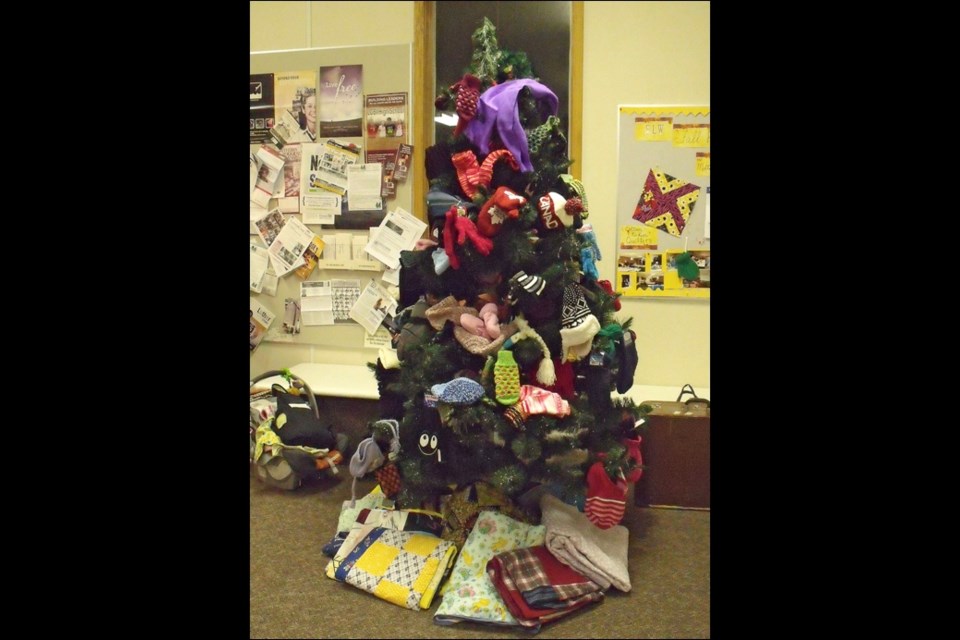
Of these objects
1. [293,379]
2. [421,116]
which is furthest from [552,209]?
[293,379]

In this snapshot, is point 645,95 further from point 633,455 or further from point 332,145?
point 633,455

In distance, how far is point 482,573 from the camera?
1.60 m

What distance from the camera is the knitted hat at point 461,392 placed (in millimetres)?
1627

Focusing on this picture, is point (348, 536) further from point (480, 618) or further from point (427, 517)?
point (480, 618)

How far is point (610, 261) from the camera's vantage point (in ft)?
6.93

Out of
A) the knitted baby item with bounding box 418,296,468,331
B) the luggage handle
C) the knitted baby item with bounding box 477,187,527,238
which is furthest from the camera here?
the luggage handle

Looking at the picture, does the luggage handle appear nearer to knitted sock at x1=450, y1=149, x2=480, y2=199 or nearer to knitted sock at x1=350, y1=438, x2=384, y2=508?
knitted sock at x1=350, y1=438, x2=384, y2=508

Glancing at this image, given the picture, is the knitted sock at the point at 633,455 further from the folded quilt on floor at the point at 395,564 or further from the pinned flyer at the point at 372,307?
the pinned flyer at the point at 372,307


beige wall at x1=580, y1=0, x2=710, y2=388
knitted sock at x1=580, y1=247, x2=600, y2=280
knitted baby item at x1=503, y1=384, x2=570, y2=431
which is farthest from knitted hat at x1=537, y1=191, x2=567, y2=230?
beige wall at x1=580, y1=0, x2=710, y2=388

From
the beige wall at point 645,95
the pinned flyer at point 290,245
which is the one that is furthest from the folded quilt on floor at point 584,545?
the pinned flyer at point 290,245

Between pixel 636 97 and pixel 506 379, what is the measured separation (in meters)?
1.09

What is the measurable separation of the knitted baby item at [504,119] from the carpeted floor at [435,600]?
106 centimetres

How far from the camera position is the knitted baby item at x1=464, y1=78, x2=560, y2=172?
1.63 meters

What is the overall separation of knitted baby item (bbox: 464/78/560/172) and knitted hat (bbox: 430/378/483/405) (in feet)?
1.80
